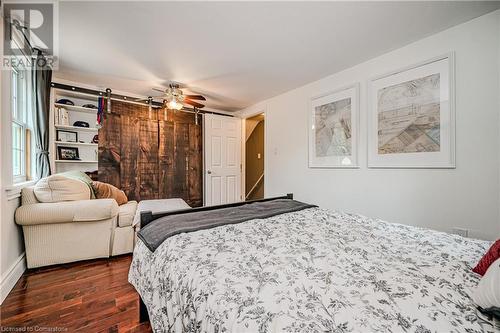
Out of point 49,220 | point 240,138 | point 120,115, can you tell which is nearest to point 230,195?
point 240,138

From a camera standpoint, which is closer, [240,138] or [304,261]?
[304,261]

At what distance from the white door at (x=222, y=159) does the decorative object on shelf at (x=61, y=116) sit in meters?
2.23

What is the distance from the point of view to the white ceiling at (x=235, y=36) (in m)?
1.68

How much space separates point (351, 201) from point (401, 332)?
2.34 m

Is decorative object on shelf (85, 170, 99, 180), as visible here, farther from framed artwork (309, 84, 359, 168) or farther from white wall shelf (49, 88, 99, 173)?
framed artwork (309, 84, 359, 168)

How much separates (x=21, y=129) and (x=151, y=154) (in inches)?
67.0

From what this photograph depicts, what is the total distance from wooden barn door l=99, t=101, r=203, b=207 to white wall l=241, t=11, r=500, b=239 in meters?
2.64

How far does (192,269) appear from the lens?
90 centimetres

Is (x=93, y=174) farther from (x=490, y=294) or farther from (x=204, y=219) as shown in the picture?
(x=490, y=294)

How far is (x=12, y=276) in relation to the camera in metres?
1.88

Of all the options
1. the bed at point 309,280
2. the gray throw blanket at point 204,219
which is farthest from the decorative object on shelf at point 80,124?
the bed at point 309,280

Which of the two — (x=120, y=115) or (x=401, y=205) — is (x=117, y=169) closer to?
(x=120, y=115)

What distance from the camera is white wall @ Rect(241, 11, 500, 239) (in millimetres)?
1720

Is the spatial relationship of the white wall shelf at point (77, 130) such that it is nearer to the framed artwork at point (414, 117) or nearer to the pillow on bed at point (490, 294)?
the framed artwork at point (414, 117)
